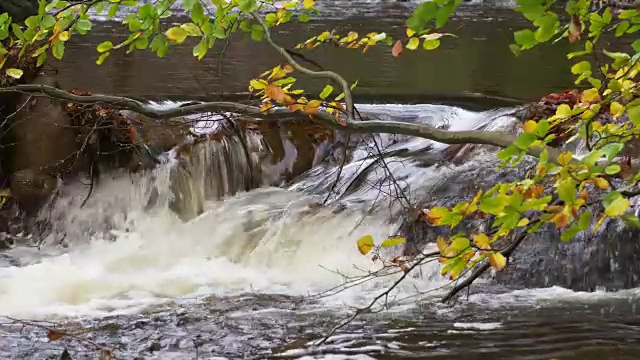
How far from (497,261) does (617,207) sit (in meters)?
0.46

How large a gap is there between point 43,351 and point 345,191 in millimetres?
3342

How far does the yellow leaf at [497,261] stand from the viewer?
6.69 ft

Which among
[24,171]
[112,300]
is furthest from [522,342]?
[24,171]

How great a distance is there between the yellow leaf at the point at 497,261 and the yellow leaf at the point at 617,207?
1.44 feet

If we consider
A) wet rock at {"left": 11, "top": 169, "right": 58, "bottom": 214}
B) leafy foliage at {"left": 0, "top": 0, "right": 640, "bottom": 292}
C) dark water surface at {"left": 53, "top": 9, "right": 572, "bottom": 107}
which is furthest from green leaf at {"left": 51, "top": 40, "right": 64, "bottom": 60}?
dark water surface at {"left": 53, "top": 9, "right": 572, "bottom": 107}

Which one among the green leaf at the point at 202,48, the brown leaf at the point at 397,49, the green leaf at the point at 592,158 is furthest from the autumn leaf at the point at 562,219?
the green leaf at the point at 202,48

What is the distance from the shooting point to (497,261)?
2047mm

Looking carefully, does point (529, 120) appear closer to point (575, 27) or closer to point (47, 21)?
point (575, 27)

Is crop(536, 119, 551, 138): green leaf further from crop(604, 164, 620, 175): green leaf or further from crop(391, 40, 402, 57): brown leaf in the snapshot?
crop(391, 40, 402, 57): brown leaf

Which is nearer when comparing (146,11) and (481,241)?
(481,241)

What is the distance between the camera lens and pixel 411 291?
5.32 m

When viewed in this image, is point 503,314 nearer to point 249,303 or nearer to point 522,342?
point 522,342

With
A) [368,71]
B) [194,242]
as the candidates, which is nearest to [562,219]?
[194,242]

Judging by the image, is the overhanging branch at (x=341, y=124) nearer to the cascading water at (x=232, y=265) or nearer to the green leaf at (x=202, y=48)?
the green leaf at (x=202, y=48)
